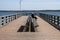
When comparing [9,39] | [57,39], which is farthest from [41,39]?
[9,39]

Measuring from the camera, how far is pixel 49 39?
22.9ft

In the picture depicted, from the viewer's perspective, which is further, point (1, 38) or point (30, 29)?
point (30, 29)

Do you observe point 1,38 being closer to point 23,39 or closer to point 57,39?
point 23,39

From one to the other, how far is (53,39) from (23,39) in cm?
111

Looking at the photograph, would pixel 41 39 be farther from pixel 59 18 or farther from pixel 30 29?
pixel 59 18

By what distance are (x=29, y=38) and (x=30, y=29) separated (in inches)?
108

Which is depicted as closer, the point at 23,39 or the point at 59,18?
the point at 23,39

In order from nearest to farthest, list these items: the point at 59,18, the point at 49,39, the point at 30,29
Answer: the point at 49,39 < the point at 30,29 < the point at 59,18

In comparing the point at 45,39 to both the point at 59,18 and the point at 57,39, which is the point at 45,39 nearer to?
the point at 57,39

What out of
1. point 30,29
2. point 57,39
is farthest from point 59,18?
point 57,39

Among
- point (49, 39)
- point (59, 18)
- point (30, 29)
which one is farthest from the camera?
point (59, 18)

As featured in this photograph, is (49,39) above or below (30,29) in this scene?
above

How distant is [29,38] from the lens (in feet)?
23.7

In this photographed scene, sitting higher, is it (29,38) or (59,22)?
(29,38)
